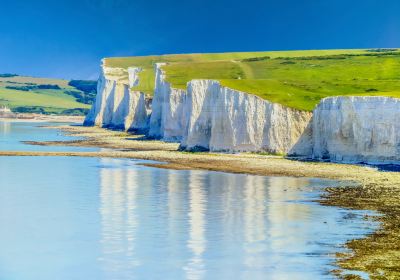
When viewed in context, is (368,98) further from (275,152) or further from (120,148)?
(120,148)

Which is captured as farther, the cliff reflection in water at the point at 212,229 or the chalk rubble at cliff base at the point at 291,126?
the chalk rubble at cliff base at the point at 291,126

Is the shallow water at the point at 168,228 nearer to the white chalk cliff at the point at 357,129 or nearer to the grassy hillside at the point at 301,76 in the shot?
the white chalk cliff at the point at 357,129

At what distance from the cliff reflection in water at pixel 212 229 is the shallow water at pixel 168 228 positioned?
37 millimetres

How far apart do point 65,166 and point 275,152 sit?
1909 centimetres

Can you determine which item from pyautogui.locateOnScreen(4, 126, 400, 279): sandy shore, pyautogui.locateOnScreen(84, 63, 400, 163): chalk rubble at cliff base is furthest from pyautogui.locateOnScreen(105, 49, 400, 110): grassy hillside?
pyautogui.locateOnScreen(4, 126, 400, 279): sandy shore

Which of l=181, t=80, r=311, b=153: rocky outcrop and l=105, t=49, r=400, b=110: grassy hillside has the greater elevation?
l=105, t=49, r=400, b=110: grassy hillside

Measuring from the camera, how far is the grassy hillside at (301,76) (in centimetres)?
7788

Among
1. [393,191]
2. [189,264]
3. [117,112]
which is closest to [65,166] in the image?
[393,191]

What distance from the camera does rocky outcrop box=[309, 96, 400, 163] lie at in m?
60.7

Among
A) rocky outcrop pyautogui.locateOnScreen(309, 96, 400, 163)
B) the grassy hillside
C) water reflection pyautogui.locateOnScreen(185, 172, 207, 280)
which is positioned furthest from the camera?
the grassy hillside

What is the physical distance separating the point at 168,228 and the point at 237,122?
42.2m

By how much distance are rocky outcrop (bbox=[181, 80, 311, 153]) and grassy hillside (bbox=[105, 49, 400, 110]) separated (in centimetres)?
134

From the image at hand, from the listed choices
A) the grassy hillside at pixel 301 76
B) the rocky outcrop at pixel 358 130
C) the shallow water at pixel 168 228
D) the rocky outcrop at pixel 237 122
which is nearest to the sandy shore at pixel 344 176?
the shallow water at pixel 168 228

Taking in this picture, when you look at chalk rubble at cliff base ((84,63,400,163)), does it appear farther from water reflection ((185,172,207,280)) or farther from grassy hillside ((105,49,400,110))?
water reflection ((185,172,207,280))
